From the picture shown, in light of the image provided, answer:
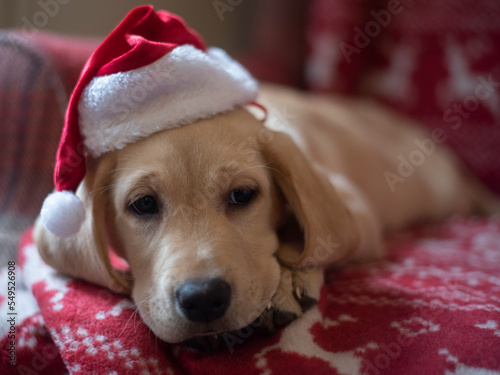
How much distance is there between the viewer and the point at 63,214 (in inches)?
54.1

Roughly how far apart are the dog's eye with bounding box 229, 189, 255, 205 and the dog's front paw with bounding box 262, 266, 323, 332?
10.3 inches

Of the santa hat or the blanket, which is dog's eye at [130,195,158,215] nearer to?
the santa hat

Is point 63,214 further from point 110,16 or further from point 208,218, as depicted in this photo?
point 110,16

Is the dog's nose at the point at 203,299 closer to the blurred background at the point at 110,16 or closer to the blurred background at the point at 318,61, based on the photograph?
the blurred background at the point at 318,61

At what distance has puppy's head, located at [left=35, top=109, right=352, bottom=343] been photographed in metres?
1.27

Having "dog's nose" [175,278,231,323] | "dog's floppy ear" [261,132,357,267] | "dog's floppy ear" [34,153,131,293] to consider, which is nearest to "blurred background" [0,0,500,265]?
"dog's floppy ear" [34,153,131,293]

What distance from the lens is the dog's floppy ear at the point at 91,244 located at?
1.46m

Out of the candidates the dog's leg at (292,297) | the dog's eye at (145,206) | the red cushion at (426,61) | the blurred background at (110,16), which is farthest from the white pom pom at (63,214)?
the red cushion at (426,61)

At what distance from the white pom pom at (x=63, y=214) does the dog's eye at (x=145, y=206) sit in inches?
6.5

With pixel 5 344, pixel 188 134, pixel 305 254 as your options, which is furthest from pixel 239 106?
pixel 5 344

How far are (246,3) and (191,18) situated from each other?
610 mm

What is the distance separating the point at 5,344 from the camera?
1417 millimetres

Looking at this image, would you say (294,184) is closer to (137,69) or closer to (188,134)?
(188,134)

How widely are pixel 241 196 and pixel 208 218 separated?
0.49ft
